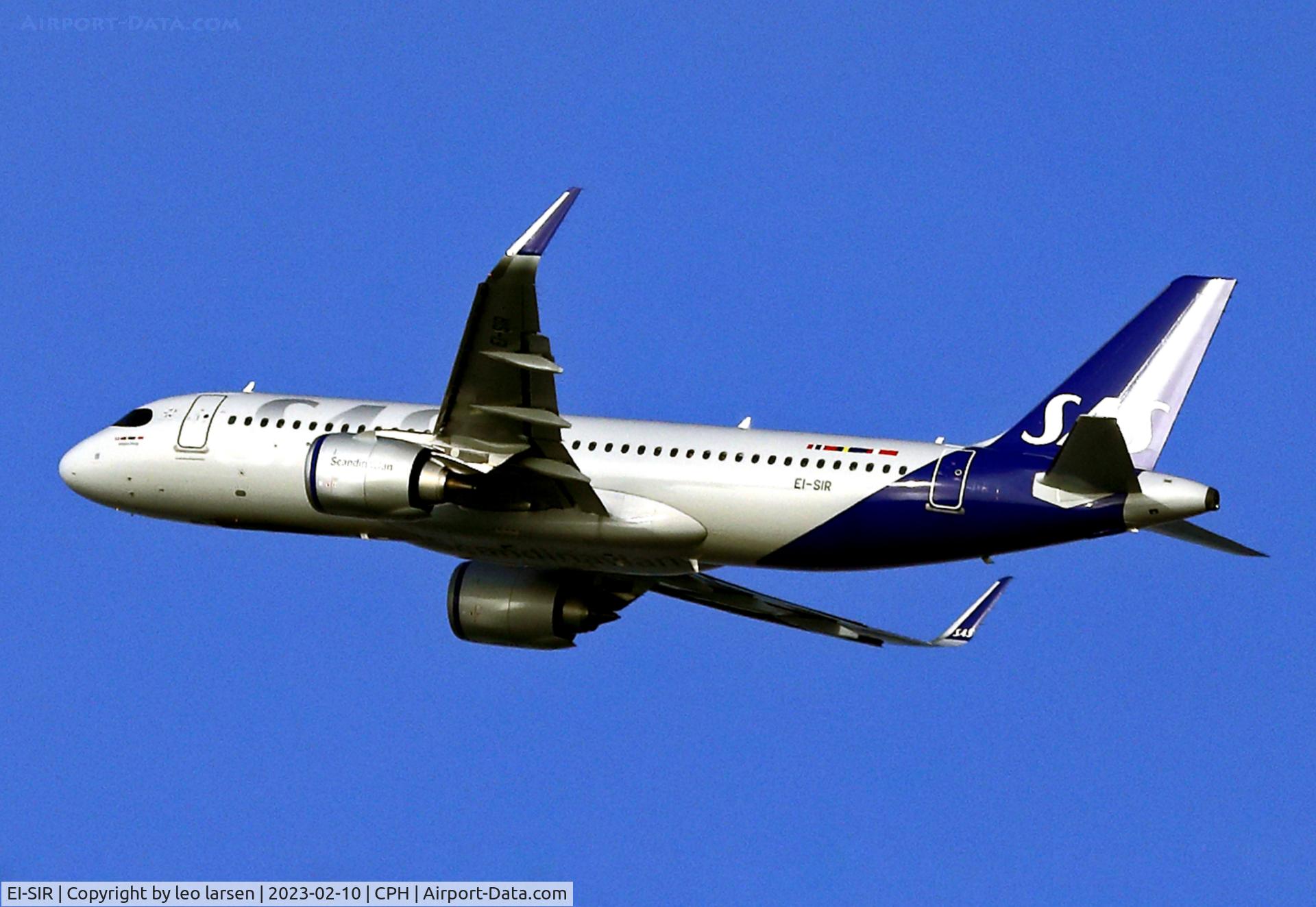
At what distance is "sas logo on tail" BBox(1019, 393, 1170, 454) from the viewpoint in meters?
44.3

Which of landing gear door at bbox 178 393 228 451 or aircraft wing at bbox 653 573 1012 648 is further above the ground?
landing gear door at bbox 178 393 228 451

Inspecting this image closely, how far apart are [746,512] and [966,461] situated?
4.35 meters

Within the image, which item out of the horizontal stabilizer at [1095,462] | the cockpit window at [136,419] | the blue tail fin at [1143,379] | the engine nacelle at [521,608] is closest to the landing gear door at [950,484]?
the blue tail fin at [1143,379]

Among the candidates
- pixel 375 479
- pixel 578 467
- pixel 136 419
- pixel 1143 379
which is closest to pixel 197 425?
pixel 136 419

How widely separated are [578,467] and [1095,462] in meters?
10.6

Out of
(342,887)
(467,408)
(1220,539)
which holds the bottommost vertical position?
(342,887)

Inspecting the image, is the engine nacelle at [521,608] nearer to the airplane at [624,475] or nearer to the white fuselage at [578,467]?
the airplane at [624,475]

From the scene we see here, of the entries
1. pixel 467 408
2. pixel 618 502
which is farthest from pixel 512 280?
pixel 618 502

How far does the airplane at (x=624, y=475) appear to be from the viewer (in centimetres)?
4275

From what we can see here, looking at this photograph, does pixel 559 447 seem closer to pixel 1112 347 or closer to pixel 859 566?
pixel 859 566

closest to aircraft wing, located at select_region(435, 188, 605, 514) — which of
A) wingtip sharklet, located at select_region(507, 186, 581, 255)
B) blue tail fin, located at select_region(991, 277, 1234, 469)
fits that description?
wingtip sharklet, located at select_region(507, 186, 581, 255)

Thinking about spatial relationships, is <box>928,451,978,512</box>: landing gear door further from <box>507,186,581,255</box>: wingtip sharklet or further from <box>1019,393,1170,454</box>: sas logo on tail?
<box>507,186,581,255</box>: wingtip sharklet

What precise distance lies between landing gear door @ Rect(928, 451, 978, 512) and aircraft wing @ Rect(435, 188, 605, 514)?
647 centimetres

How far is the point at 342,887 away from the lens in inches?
1700
